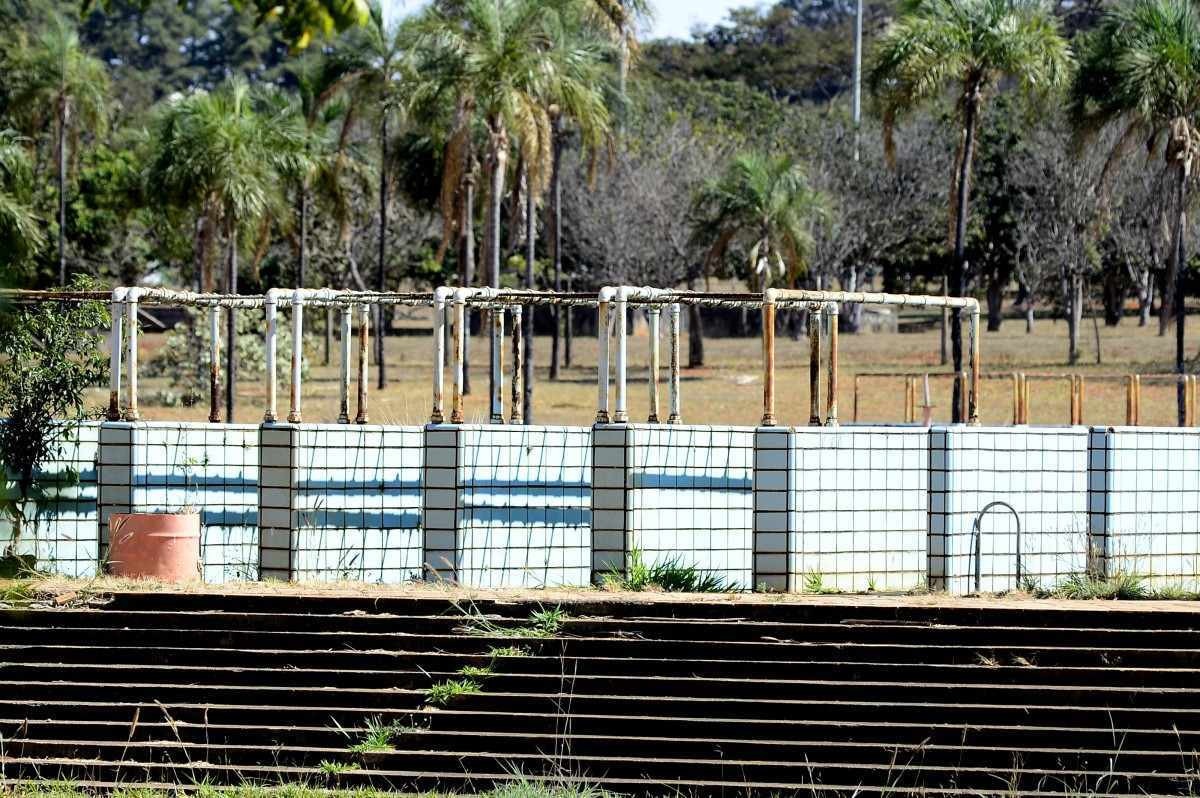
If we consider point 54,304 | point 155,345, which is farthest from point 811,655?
point 155,345

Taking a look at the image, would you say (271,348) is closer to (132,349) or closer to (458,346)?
(132,349)

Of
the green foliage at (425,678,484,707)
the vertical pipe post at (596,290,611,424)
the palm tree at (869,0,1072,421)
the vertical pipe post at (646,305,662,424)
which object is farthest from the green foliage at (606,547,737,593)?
the palm tree at (869,0,1072,421)

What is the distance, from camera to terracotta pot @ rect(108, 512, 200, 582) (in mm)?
13969

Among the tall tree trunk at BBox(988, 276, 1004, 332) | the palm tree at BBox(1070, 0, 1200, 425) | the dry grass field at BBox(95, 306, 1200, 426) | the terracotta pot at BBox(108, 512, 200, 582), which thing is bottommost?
the terracotta pot at BBox(108, 512, 200, 582)

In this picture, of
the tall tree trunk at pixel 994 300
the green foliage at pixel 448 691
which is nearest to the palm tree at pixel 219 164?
the green foliage at pixel 448 691

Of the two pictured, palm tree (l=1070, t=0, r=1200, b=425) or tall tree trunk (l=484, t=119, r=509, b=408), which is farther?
tall tree trunk (l=484, t=119, r=509, b=408)

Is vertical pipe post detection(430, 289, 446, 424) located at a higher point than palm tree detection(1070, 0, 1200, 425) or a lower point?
lower

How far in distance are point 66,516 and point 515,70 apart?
1638 centimetres

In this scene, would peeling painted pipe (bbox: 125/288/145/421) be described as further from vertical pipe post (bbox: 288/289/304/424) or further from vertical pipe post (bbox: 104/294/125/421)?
vertical pipe post (bbox: 288/289/304/424)

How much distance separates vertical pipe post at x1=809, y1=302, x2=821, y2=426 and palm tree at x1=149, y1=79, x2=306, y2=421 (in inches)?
650

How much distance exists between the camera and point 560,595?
520 inches

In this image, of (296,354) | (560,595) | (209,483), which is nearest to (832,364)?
(560,595)

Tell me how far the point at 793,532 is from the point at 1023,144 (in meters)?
43.3

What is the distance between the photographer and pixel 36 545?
588 inches
